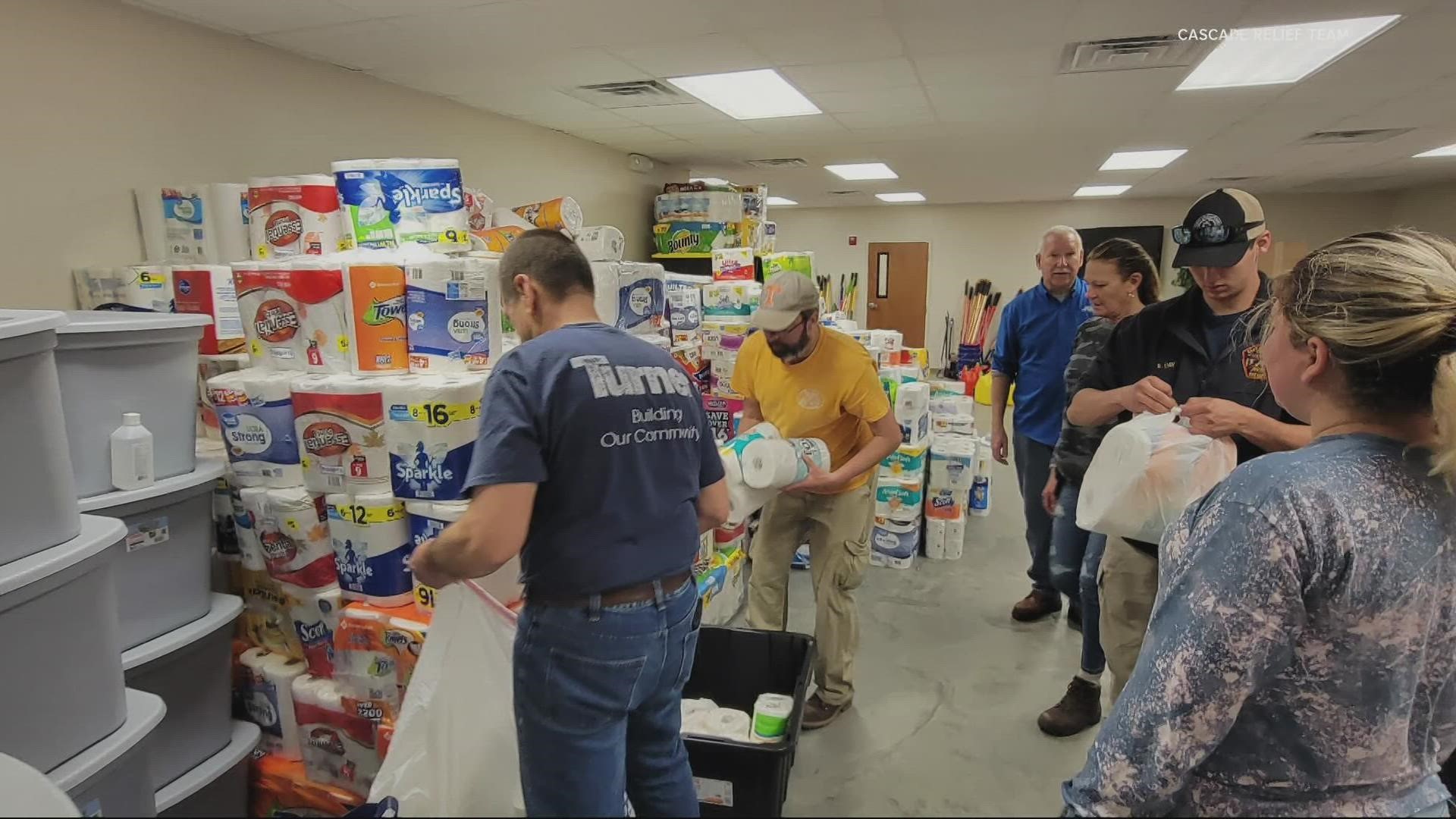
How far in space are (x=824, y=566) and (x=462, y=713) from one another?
149 centimetres

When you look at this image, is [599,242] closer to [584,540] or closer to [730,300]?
[730,300]

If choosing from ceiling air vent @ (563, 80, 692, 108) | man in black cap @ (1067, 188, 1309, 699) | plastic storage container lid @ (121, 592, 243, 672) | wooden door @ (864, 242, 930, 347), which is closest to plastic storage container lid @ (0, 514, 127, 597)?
plastic storage container lid @ (121, 592, 243, 672)

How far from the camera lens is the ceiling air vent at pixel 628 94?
→ 390 centimetres

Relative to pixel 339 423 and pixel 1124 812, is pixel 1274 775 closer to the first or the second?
pixel 1124 812

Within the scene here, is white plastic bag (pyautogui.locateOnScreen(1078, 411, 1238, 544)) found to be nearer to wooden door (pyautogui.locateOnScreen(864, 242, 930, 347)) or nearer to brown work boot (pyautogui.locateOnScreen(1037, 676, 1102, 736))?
brown work boot (pyautogui.locateOnScreen(1037, 676, 1102, 736))

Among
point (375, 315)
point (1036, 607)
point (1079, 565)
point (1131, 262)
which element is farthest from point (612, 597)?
point (1036, 607)

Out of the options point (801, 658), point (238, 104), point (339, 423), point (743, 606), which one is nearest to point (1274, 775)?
point (801, 658)

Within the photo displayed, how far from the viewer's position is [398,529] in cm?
205

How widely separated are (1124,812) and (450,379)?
176cm

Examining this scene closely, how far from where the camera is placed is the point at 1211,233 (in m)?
1.83

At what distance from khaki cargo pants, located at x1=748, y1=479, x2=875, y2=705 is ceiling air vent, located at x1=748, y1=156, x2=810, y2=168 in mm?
4534

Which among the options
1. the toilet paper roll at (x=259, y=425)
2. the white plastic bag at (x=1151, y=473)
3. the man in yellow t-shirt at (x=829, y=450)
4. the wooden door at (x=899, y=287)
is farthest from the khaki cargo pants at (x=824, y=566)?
the wooden door at (x=899, y=287)

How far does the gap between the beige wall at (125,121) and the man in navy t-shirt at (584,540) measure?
2.06 m

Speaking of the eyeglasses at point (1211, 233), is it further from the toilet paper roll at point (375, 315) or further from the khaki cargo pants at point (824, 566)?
the toilet paper roll at point (375, 315)
